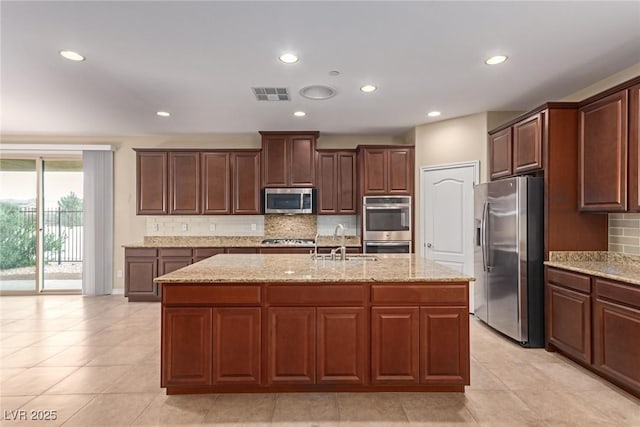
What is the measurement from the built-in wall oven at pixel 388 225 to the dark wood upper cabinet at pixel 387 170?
0.47ft

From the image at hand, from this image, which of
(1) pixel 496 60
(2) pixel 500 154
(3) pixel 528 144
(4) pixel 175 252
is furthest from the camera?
(4) pixel 175 252

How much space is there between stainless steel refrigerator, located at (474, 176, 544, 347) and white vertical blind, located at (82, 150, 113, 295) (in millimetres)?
5866

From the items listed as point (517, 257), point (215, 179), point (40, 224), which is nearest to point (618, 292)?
point (517, 257)

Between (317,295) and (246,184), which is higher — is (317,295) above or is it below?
below

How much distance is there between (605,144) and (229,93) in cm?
364

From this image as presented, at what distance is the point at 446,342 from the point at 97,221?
5759 mm

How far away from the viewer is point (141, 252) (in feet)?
17.4

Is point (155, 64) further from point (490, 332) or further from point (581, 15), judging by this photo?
point (490, 332)

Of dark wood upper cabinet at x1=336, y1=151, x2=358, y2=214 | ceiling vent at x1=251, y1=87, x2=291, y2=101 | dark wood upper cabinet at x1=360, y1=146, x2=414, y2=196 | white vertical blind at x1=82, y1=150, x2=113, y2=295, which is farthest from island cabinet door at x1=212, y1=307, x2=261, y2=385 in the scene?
white vertical blind at x1=82, y1=150, x2=113, y2=295

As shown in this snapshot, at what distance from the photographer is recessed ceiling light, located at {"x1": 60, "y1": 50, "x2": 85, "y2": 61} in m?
2.80

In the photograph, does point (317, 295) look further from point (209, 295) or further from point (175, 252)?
point (175, 252)

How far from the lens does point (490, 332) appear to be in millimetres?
3941

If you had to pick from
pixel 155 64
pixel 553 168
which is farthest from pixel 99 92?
pixel 553 168

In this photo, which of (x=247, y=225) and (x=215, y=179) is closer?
(x=215, y=179)
